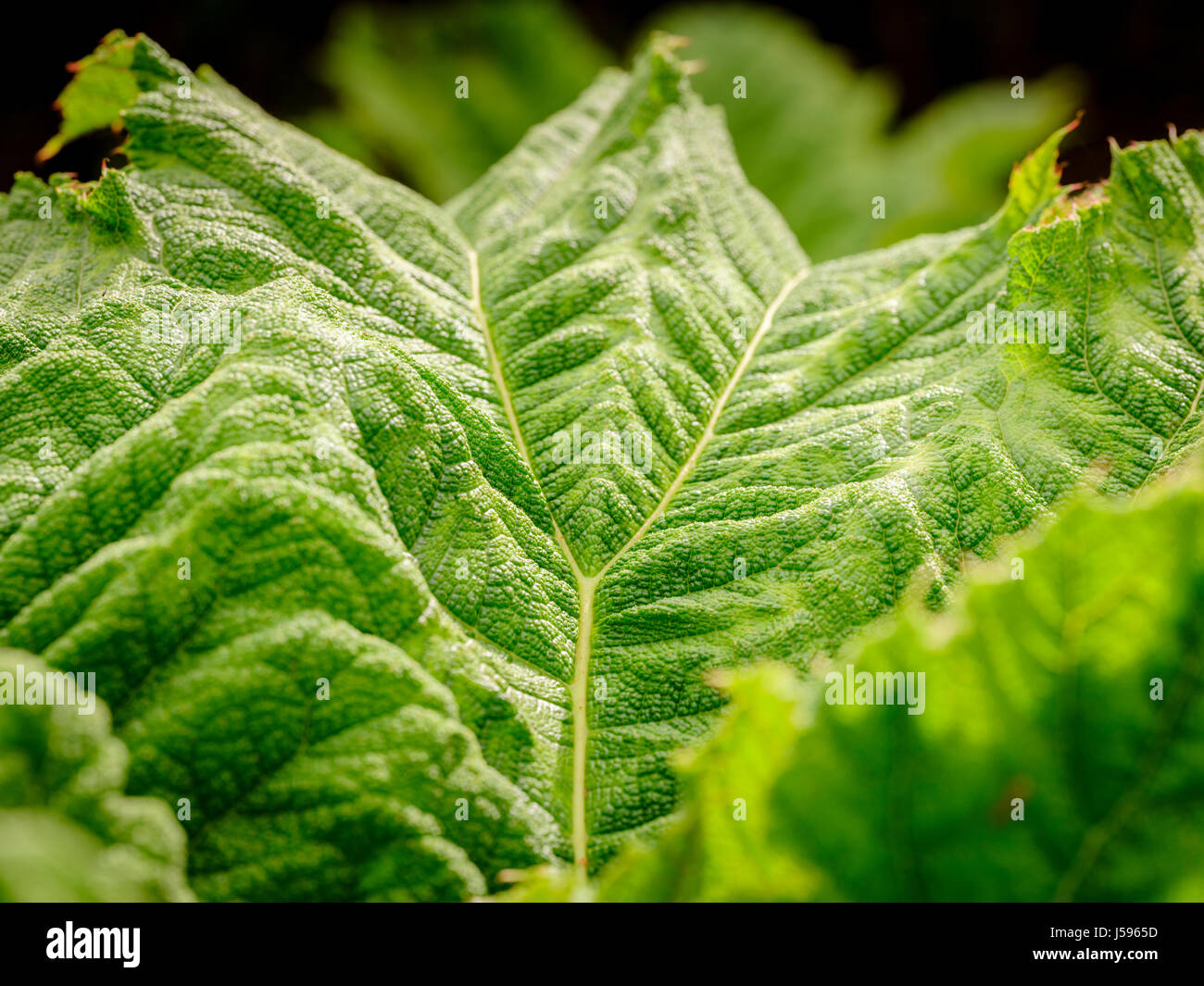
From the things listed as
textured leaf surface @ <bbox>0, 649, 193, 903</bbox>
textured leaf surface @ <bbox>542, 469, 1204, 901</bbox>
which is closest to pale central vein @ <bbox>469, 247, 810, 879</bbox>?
textured leaf surface @ <bbox>542, 469, 1204, 901</bbox>

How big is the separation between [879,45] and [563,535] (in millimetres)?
7523

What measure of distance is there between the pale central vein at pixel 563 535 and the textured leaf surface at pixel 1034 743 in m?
0.60

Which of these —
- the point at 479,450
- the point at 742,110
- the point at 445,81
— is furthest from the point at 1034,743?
the point at 445,81

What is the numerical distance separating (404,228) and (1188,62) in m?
7.38

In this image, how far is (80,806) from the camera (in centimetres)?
106

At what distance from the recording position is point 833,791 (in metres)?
1.12

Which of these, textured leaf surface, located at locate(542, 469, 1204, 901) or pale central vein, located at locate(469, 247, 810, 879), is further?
pale central vein, located at locate(469, 247, 810, 879)

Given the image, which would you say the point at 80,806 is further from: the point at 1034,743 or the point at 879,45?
the point at 879,45

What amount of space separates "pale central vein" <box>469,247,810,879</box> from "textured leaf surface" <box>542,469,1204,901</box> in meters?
0.60

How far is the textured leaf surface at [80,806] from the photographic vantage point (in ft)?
3.16

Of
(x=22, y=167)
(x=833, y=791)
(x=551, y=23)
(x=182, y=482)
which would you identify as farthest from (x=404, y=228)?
(x=551, y=23)

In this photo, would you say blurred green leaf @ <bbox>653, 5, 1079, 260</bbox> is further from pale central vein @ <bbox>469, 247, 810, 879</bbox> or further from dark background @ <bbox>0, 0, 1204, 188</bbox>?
pale central vein @ <bbox>469, 247, 810, 879</bbox>

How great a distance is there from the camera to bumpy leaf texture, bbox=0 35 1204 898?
140cm

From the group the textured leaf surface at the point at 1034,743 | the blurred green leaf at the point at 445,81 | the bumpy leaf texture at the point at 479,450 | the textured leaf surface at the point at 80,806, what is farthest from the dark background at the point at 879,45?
the textured leaf surface at the point at 80,806
